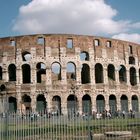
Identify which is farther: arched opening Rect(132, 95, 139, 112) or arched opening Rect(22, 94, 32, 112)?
arched opening Rect(132, 95, 139, 112)

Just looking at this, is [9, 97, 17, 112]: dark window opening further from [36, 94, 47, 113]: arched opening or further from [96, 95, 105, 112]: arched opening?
[96, 95, 105, 112]: arched opening

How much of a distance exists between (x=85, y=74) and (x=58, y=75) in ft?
10.4

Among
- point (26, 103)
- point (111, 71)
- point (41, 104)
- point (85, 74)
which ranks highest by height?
point (111, 71)

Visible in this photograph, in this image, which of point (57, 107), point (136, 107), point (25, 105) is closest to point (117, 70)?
point (136, 107)

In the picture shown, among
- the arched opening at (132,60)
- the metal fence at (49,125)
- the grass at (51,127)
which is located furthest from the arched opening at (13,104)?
the grass at (51,127)

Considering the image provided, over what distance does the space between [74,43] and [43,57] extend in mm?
3651

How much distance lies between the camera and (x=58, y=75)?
3916 cm

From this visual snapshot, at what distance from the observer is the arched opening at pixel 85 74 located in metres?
39.0

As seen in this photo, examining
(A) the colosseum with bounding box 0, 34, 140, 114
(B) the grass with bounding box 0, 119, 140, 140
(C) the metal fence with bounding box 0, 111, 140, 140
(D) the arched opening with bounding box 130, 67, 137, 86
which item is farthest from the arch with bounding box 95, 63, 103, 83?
(B) the grass with bounding box 0, 119, 140, 140

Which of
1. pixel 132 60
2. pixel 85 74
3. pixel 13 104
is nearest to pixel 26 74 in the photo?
pixel 13 104

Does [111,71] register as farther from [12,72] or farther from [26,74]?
[12,72]

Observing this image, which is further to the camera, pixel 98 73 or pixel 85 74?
pixel 98 73

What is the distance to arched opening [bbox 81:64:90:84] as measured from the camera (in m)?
39.0

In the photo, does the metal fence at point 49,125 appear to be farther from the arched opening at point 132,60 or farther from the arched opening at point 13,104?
the arched opening at point 132,60
